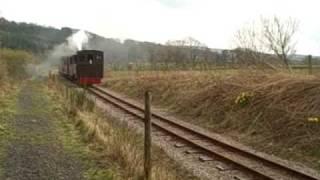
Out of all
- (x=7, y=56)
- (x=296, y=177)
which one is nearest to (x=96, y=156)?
(x=296, y=177)

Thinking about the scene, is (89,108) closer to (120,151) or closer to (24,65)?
(120,151)

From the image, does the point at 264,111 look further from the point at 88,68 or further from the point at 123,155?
the point at 88,68

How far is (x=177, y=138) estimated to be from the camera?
49.9ft

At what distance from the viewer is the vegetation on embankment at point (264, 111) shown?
13.0 m

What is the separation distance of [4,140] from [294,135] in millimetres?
7056

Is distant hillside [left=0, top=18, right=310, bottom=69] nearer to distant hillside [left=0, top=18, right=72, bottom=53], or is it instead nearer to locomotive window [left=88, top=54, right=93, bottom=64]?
distant hillside [left=0, top=18, right=72, bottom=53]

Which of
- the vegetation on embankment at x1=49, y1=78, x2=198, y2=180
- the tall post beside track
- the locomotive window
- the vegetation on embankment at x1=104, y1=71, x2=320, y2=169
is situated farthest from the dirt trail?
the locomotive window

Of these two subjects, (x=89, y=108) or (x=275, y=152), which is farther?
(x=89, y=108)

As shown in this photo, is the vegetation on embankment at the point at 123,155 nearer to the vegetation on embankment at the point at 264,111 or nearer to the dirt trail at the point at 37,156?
the dirt trail at the point at 37,156

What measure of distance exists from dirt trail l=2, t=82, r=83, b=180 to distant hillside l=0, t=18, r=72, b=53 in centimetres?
9067

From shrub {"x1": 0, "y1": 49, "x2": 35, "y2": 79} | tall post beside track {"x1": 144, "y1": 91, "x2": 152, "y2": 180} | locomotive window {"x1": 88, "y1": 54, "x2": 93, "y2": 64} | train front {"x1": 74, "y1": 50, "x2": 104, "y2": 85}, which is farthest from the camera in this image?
locomotive window {"x1": 88, "y1": 54, "x2": 93, "y2": 64}

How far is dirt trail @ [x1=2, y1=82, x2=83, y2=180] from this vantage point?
880cm

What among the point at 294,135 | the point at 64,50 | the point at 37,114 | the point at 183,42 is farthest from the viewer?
the point at 64,50

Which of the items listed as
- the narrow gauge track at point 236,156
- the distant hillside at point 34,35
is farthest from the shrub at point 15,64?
the distant hillside at point 34,35
